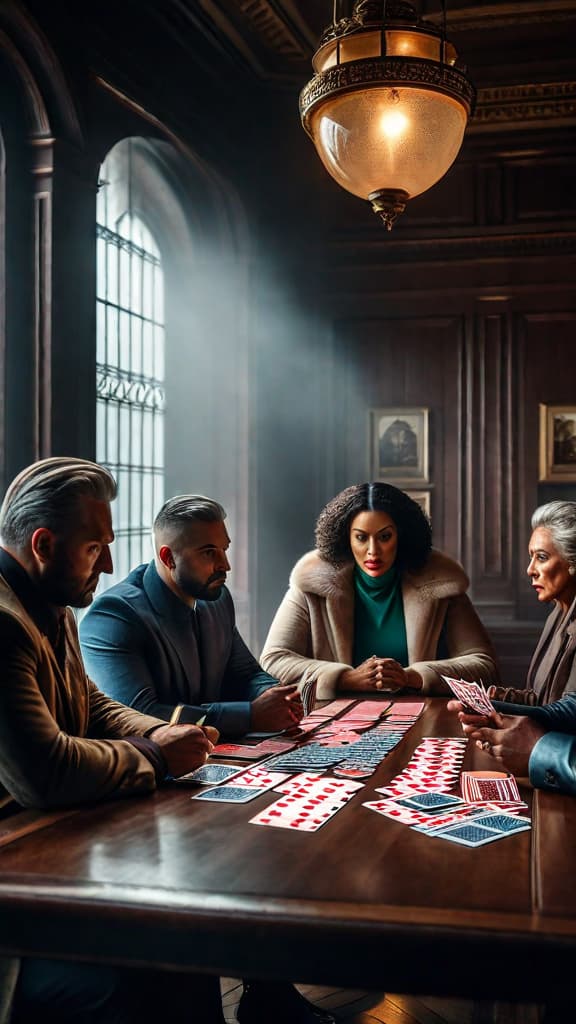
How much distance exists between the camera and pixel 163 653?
327cm

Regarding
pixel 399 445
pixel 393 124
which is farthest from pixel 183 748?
pixel 399 445

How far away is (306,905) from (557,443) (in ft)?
17.5

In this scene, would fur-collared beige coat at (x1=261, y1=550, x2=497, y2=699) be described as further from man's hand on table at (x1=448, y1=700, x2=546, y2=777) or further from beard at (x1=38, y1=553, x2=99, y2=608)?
beard at (x1=38, y1=553, x2=99, y2=608)

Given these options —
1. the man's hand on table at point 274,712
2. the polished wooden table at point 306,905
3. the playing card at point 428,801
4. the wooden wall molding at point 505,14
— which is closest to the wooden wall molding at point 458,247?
the wooden wall molding at point 505,14

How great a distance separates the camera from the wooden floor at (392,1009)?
3.14 meters

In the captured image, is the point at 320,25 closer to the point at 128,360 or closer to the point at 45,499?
the point at 128,360

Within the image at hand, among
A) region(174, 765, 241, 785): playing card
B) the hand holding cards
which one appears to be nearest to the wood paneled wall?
the hand holding cards

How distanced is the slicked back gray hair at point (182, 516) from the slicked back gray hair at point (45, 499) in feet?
2.94

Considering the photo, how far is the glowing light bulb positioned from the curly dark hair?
1.84 metres

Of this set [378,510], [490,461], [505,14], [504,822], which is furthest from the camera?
[490,461]

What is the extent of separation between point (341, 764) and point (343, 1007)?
40.7 inches

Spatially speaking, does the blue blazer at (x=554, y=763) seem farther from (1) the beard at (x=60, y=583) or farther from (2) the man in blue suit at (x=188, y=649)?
(1) the beard at (x=60, y=583)

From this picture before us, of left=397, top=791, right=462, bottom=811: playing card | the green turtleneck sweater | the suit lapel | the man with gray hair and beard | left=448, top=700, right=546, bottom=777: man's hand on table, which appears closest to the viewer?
the man with gray hair and beard

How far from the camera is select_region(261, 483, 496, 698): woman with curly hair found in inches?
174
